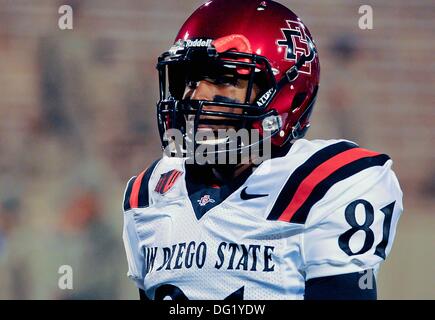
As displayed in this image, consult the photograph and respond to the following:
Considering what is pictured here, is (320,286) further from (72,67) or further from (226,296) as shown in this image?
(72,67)

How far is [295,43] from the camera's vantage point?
6.46 ft

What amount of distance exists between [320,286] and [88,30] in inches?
98.1

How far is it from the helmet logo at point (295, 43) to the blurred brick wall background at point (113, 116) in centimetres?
189

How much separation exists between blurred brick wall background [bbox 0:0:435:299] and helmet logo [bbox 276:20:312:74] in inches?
74.5

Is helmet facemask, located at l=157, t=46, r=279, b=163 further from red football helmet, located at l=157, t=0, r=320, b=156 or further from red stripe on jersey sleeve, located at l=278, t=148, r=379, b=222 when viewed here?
red stripe on jersey sleeve, located at l=278, t=148, r=379, b=222

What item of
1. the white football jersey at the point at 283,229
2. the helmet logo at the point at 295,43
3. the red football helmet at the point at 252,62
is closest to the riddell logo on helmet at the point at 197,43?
the red football helmet at the point at 252,62

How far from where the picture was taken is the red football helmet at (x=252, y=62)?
1.89 metres

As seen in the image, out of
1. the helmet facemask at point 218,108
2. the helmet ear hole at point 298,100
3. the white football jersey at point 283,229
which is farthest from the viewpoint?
the helmet ear hole at point 298,100

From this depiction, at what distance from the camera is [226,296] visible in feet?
5.75

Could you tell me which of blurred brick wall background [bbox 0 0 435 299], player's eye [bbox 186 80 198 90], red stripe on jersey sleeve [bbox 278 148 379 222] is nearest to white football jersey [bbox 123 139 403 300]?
red stripe on jersey sleeve [bbox 278 148 379 222]

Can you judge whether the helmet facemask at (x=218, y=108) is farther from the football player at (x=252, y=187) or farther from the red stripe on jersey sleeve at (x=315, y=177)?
the red stripe on jersey sleeve at (x=315, y=177)

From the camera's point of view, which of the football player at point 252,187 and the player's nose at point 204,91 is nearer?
the football player at point 252,187

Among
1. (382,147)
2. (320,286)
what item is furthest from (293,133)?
(382,147)

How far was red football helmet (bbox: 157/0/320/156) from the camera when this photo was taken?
1.89 m
